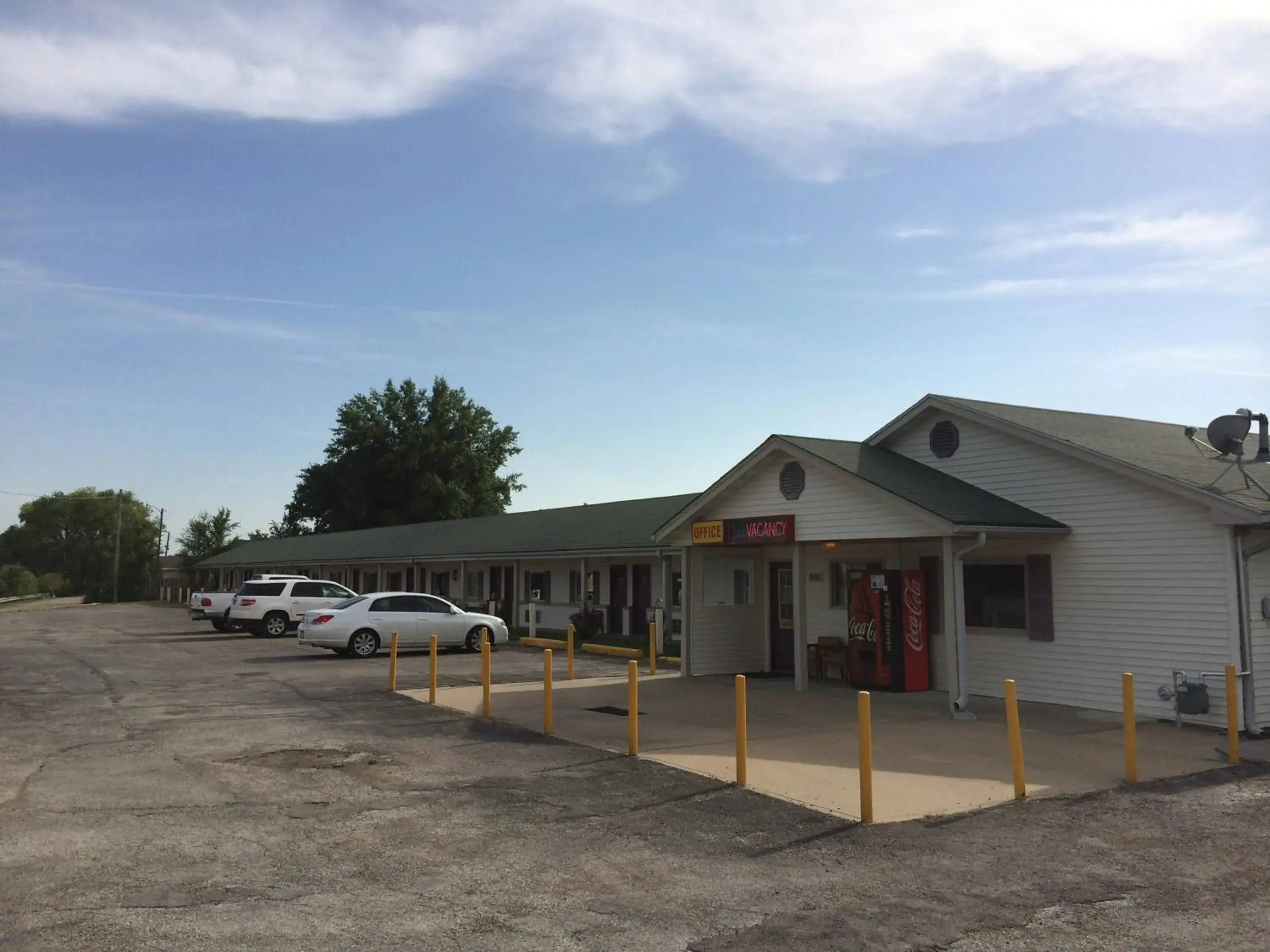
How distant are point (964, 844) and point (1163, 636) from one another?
7.33 meters

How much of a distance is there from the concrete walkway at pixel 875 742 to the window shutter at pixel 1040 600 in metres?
1.04

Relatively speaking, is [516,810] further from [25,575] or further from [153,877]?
[25,575]

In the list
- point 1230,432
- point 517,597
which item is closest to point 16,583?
point 517,597

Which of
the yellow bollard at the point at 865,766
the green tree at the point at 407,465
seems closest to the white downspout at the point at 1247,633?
the yellow bollard at the point at 865,766

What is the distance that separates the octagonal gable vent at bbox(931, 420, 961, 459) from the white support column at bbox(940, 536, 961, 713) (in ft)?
9.20

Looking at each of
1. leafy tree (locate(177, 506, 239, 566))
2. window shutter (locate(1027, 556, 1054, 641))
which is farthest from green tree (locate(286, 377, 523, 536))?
window shutter (locate(1027, 556, 1054, 641))

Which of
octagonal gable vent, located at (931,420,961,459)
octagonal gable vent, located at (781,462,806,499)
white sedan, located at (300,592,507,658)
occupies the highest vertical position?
octagonal gable vent, located at (931,420,961,459)

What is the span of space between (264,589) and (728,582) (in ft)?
57.0

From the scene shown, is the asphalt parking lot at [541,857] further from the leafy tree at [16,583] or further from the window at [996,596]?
the leafy tree at [16,583]

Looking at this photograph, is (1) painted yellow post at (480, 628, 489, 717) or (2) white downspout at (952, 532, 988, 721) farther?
(1) painted yellow post at (480, 628, 489, 717)

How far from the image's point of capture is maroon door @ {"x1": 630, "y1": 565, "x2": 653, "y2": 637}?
30766mm

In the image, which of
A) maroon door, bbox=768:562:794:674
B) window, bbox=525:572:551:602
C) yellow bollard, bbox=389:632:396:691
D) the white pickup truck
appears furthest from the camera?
window, bbox=525:572:551:602

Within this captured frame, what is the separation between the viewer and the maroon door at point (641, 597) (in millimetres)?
30766

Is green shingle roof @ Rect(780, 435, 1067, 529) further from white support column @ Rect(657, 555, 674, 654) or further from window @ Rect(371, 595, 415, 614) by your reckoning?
window @ Rect(371, 595, 415, 614)
